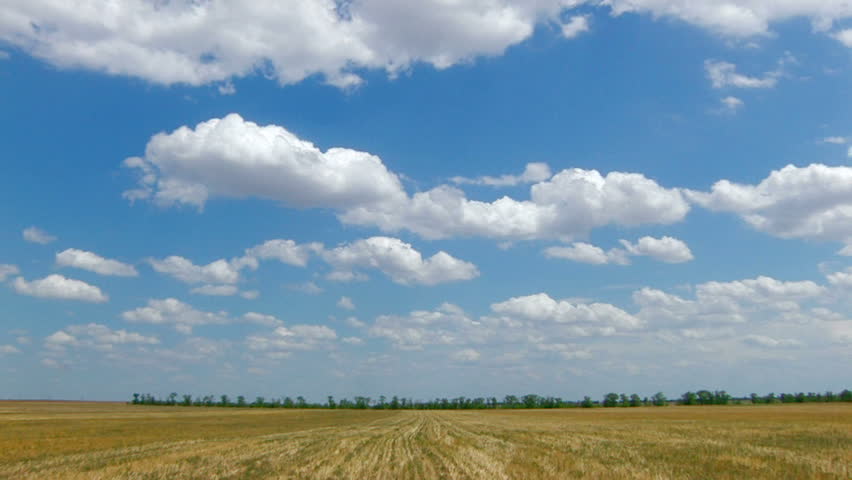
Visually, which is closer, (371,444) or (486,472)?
(486,472)

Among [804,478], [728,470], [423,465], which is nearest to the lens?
[804,478]

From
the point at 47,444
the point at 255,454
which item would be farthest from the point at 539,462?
the point at 47,444

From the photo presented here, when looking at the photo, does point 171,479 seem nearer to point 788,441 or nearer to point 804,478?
point 804,478

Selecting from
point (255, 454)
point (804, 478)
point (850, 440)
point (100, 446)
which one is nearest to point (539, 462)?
point (804, 478)

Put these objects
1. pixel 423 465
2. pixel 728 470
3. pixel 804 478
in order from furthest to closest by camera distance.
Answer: pixel 423 465 → pixel 728 470 → pixel 804 478

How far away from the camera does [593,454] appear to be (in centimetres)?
2809

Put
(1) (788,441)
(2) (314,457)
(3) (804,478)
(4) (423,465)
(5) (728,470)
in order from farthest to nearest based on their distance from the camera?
1. (1) (788,441)
2. (2) (314,457)
3. (4) (423,465)
4. (5) (728,470)
5. (3) (804,478)

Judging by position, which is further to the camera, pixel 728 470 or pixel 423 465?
pixel 423 465

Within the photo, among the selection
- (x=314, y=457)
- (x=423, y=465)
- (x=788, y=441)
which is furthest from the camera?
(x=788, y=441)

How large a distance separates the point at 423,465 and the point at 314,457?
20.4 feet

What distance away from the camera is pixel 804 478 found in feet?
64.2

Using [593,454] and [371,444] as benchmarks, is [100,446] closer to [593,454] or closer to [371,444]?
[371,444]

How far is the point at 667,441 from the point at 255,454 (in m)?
22.5

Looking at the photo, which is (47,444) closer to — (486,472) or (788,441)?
(486,472)
